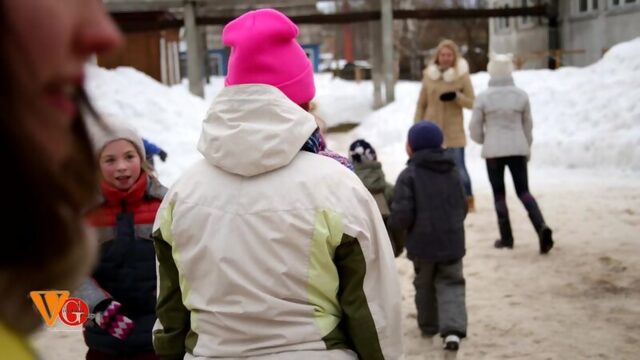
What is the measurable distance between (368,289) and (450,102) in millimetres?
7131

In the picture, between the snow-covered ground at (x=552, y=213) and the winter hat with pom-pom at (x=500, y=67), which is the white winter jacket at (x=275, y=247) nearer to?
the snow-covered ground at (x=552, y=213)

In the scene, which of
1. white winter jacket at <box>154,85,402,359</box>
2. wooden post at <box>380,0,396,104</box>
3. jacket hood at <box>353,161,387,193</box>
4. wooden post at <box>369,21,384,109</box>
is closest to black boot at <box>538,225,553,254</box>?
jacket hood at <box>353,161,387,193</box>

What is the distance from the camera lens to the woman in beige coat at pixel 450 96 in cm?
911

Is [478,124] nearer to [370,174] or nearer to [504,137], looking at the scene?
[504,137]

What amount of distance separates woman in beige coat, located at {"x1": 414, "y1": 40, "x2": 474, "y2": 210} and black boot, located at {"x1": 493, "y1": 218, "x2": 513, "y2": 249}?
135 centimetres

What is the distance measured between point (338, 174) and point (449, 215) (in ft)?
9.23

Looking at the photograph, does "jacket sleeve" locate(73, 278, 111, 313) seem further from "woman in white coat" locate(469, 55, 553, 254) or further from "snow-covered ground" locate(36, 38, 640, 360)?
"woman in white coat" locate(469, 55, 553, 254)

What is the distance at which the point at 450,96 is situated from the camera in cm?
930

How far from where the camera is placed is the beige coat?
9.16 metres

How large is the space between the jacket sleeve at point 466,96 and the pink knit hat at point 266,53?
671 cm

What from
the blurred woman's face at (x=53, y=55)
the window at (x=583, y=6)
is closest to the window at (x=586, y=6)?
the window at (x=583, y=6)

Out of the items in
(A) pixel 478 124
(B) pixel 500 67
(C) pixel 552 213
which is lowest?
(C) pixel 552 213

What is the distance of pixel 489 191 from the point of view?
11109mm

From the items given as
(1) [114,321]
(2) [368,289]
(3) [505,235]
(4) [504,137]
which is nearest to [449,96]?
(4) [504,137]
